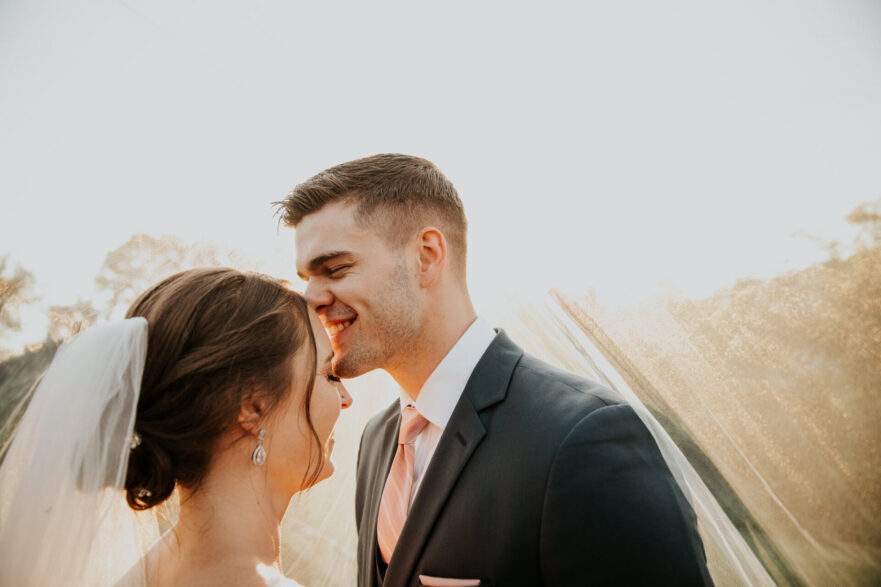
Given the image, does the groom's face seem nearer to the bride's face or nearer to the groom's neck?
the groom's neck

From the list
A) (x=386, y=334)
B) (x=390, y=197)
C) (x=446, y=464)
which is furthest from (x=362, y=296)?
(x=446, y=464)

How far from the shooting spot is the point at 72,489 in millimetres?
1693

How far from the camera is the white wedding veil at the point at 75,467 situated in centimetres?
162

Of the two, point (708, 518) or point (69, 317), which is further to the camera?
point (69, 317)

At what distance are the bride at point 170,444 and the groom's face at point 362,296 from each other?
0.37m

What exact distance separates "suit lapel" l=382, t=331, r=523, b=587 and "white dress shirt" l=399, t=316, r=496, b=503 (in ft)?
0.61

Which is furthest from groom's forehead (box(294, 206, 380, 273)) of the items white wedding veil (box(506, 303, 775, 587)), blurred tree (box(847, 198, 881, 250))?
blurred tree (box(847, 198, 881, 250))

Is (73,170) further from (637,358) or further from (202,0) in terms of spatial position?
(637,358)

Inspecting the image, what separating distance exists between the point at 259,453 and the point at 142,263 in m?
2.00

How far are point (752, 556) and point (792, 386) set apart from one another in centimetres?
94

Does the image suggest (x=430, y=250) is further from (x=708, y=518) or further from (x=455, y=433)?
(x=708, y=518)

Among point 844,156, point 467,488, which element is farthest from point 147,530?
point 844,156

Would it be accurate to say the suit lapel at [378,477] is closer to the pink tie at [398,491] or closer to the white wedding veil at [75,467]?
the pink tie at [398,491]

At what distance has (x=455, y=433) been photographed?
1.99 m
